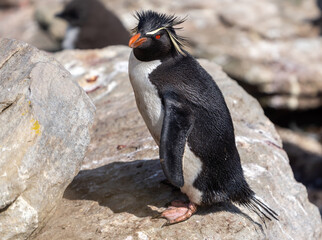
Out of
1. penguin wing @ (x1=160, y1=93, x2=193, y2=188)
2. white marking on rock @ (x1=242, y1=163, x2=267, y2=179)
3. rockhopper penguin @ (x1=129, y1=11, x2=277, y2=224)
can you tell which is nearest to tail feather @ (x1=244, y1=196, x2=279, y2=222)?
rockhopper penguin @ (x1=129, y1=11, x2=277, y2=224)

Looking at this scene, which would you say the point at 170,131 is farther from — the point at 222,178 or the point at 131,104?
the point at 131,104

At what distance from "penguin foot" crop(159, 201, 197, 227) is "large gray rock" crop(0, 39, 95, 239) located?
0.60 m

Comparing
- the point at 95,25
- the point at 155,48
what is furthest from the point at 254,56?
the point at 155,48

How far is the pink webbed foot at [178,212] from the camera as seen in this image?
2867 mm

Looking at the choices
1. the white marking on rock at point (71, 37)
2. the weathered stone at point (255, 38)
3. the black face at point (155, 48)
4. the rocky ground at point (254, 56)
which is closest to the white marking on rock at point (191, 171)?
the black face at point (155, 48)

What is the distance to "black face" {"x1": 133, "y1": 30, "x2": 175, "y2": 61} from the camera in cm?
291

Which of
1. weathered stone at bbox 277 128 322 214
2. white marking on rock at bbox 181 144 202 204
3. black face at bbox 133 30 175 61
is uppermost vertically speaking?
black face at bbox 133 30 175 61

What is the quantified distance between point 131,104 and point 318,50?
5932mm

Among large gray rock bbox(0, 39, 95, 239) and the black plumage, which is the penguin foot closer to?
large gray rock bbox(0, 39, 95, 239)

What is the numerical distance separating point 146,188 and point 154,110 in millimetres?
633

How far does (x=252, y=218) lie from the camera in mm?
3061

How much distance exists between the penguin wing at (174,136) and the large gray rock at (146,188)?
16.3 inches

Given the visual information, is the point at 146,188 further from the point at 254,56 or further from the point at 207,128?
the point at 254,56

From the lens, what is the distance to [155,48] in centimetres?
295
